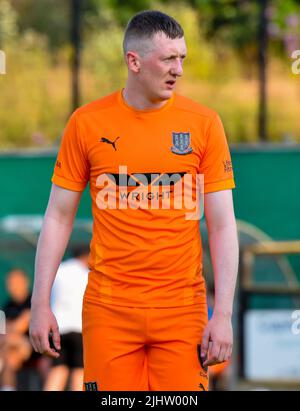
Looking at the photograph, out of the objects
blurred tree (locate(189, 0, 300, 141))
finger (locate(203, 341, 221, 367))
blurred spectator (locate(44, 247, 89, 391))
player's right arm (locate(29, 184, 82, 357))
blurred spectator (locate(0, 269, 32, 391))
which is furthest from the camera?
blurred tree (locate(189, 0, 300, 141))

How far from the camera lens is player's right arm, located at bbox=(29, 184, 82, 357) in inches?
176

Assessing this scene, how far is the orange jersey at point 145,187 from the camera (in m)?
4.39

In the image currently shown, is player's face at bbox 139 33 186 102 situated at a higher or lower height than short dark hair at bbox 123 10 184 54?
A: lower

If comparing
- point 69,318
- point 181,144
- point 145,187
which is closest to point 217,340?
point 145,187

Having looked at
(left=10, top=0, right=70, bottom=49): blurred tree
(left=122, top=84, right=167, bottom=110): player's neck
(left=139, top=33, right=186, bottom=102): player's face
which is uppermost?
(left=10, top=0, right=70, bottom=49): blurred tree

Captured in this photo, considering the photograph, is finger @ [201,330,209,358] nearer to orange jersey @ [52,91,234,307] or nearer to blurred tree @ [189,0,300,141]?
orange jersey @ [52,91,234,307]

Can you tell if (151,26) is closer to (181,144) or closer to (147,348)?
Result: (181,144)

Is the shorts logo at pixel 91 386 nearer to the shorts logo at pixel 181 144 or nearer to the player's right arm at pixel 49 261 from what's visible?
the player's right arm at pixel 49 261

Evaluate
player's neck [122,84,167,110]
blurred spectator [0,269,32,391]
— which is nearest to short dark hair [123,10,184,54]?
player's neck [122,84,167,110]

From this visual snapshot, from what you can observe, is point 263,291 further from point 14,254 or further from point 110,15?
point 110,15

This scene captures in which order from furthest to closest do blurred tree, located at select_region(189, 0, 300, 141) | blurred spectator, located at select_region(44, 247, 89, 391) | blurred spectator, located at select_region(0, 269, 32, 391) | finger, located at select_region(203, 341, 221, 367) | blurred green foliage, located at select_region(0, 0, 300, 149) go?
1. blurred tree, located at select_region(189, 0, 300, 141)
2. blurred green foliage, located at select_region(0, 0, 300, 149)
3. blurred spectator, located at select_region(0, 269, 32, 391)
4. blurred spectator, located at select_region(44, 247, 89, 391)
5. finger, located at select_region(203, 341, 221, 367)

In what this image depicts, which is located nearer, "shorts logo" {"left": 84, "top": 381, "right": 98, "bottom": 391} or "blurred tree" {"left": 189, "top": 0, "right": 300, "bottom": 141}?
"shorts logo" {"left": 84, "top": 381, "right": 98, "bottom": 391}

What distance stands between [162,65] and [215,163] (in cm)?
42

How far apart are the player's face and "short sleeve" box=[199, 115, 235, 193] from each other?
22 cm
